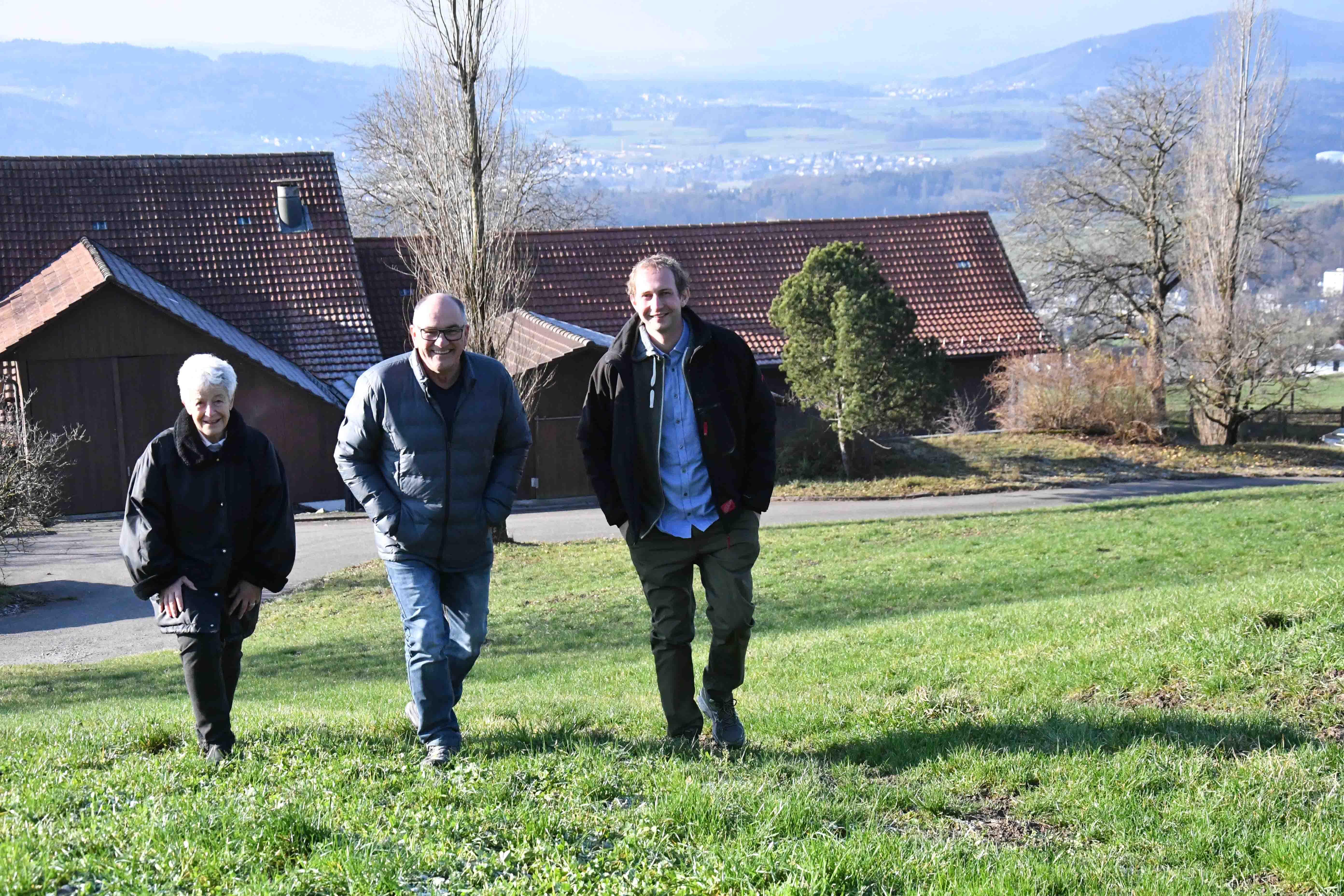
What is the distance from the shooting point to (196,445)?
552cm

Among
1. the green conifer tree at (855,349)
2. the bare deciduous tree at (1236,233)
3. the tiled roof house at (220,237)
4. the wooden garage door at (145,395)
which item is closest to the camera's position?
the green conifer tree at (855,349)

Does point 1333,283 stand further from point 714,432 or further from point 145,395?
point 714,432

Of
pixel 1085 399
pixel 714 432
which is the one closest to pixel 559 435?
pixel 1085 399

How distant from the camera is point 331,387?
95.4 feet

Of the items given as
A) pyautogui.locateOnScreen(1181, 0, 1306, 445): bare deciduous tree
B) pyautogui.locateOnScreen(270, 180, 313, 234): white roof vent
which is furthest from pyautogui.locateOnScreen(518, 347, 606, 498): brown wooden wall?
pyautogui.locateOnScreen(1181, 0, 1306, 445): bare deciduous tree

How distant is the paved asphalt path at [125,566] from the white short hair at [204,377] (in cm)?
932

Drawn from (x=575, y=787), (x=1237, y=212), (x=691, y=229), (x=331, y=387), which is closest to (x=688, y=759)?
(x=575, y=787)

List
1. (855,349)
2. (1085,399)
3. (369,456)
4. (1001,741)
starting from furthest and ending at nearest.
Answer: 1. (1085,399)
2. (855,349)
3. (369,456)
4. (1001,741)

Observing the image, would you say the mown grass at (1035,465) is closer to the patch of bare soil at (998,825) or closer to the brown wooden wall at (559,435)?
the brown wooden wall at (559,435)

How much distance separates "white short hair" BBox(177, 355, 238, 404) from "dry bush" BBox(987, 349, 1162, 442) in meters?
28.3

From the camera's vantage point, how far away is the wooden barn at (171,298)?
2670 cm

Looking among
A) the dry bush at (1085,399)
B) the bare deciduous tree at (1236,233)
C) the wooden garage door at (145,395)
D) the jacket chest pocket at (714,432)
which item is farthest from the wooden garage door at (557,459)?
the jacket chest pocket at (714,432)

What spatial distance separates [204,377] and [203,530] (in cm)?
71

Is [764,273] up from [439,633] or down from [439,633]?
up
